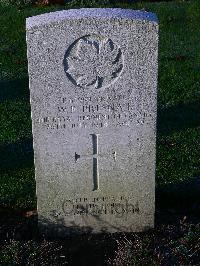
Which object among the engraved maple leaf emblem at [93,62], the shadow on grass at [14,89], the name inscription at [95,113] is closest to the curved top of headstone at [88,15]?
the engraved maple leaf emblem at [93,62]

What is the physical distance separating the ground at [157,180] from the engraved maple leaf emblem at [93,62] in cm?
142

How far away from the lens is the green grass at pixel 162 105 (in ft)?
21.6

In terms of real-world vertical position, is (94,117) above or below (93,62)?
below

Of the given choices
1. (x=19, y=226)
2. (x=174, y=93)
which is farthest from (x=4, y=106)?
(x=19, y=226)

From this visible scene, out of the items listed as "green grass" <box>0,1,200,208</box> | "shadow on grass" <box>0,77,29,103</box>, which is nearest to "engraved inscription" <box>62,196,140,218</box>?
"green grass" <box>0,1,200,208</box>

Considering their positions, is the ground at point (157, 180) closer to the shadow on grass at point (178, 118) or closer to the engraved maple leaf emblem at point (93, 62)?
the shadow on grass at point (178, 118)

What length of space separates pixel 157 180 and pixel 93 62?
2.08m

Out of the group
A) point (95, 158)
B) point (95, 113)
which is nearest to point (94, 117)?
point (95, 113)

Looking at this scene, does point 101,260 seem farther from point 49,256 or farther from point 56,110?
point 56,110

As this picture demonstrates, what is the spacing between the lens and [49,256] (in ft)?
16.4

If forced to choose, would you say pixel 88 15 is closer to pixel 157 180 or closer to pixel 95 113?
pixel 95 113

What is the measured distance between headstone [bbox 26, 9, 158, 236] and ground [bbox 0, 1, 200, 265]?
0.29 metres

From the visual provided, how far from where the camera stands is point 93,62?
4.81 m

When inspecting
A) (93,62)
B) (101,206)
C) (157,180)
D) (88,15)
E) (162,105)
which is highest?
(88,15)
